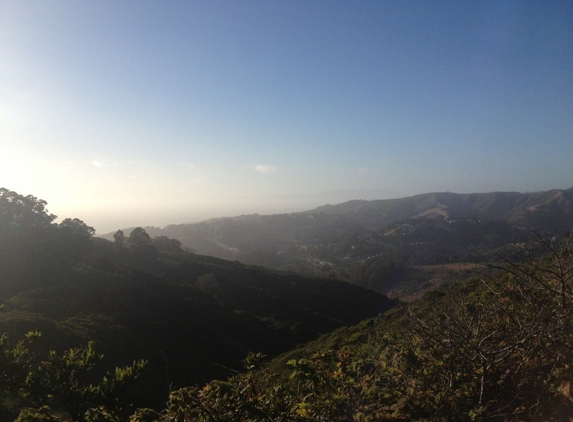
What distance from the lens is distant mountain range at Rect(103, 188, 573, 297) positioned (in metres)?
71.9

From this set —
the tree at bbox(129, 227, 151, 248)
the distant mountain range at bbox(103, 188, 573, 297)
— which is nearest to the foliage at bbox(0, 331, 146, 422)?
the tree at bbox(129, 227, 151, 248)

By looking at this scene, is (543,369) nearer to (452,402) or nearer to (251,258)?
(452,402)

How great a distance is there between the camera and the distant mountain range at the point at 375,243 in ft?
236

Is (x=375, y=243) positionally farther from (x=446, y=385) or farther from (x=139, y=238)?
(x=446, y=385)

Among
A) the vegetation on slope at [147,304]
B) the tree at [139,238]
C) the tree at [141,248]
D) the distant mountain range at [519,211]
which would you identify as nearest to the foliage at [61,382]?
the vegetation on slope at [147,304]

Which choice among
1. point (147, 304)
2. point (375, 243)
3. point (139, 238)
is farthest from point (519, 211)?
point (147, 304)

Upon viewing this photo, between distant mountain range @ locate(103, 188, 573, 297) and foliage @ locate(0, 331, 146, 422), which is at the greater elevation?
foliage @ locate(0, 331, 146, 422)

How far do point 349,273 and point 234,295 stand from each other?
46674 millimetres

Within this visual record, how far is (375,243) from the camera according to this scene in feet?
351

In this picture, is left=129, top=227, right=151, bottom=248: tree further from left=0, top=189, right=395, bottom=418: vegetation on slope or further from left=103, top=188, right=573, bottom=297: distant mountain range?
left=103, top=188, right=573, bottom=297: distant mountain range

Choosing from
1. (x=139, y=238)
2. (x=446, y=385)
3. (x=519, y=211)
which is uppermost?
(x=139, y=238)

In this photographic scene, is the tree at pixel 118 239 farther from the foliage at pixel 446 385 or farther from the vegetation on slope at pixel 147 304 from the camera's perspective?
the foliage at pixel 446 385

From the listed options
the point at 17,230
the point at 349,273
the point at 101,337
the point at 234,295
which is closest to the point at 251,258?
the point at 349,273

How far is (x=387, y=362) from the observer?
4258mm
